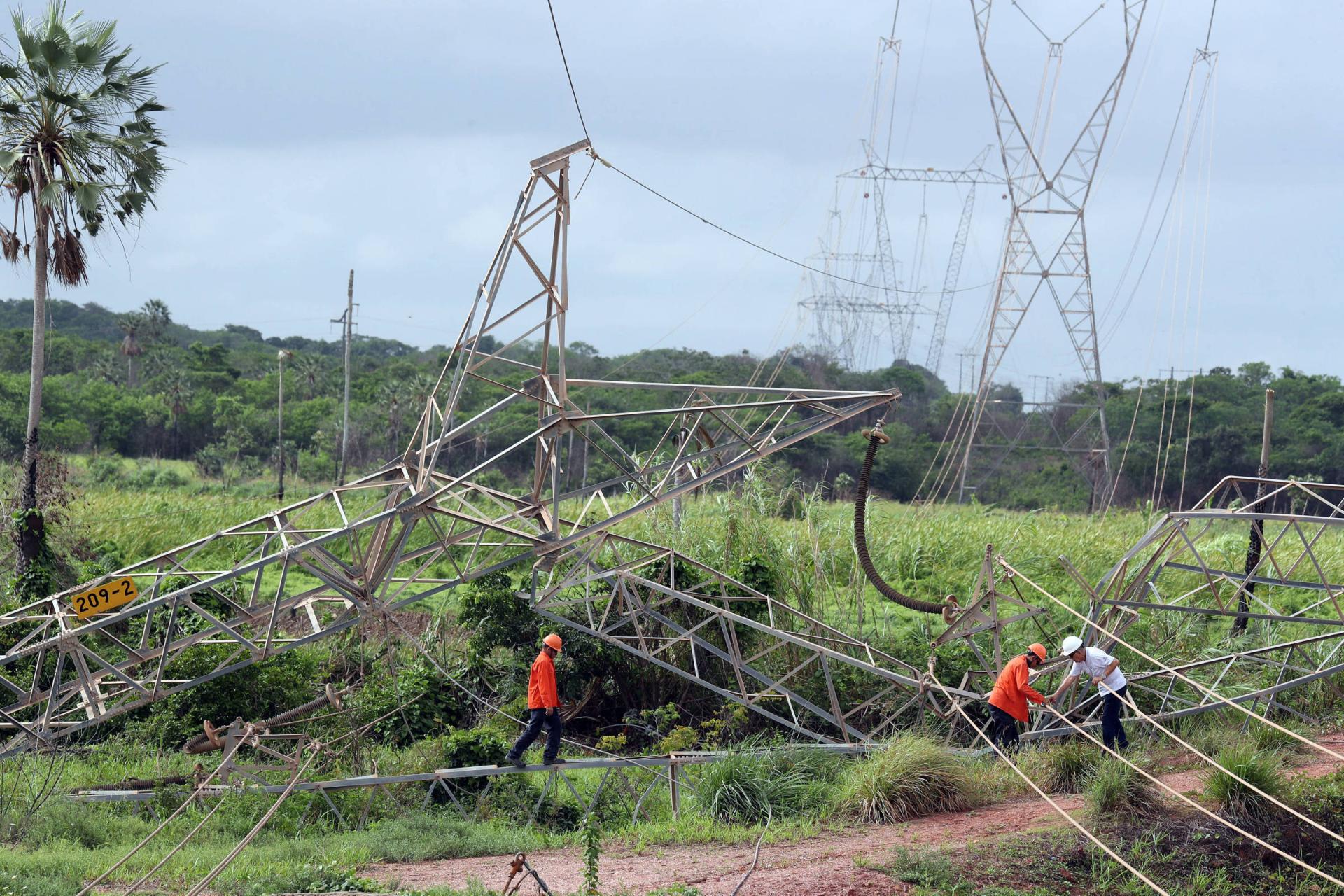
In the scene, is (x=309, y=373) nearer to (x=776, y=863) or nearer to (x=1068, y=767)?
(x=1068, y=767)

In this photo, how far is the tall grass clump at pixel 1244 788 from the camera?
1150 centimetres

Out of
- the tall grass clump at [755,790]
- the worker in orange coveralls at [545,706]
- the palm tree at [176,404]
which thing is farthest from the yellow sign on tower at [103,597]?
the palm tree at [176,404]

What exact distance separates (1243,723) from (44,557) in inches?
744

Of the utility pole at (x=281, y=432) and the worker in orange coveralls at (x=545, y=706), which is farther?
the utility pole at (x=281, y=432)

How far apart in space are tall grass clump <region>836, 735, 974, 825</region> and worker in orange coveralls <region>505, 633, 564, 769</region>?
133 inches

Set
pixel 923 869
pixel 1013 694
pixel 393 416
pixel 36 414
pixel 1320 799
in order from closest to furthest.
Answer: pixel 923 869 < pixel 1320 799 < pixel 1013 694 < pixel 36 414 < pixel 393 416

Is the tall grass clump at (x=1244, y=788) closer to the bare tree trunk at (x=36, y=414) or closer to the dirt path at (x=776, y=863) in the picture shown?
the dirt path at (x=776, y=863)

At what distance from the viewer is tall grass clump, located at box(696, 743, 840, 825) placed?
41.3 feet

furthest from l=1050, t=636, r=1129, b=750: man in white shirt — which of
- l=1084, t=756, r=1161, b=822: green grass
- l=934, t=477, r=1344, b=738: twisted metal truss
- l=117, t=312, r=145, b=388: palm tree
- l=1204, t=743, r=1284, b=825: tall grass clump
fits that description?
l=117, t=312, r=145, b=388: palm tree

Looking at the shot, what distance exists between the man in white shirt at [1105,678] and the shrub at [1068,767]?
0.43m

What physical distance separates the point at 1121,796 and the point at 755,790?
380 centimetres

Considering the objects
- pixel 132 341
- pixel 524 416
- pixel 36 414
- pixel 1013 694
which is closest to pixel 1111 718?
pixel 1013 694

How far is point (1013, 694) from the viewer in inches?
547

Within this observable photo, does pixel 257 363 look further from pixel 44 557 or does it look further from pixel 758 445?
pixel 758 445
